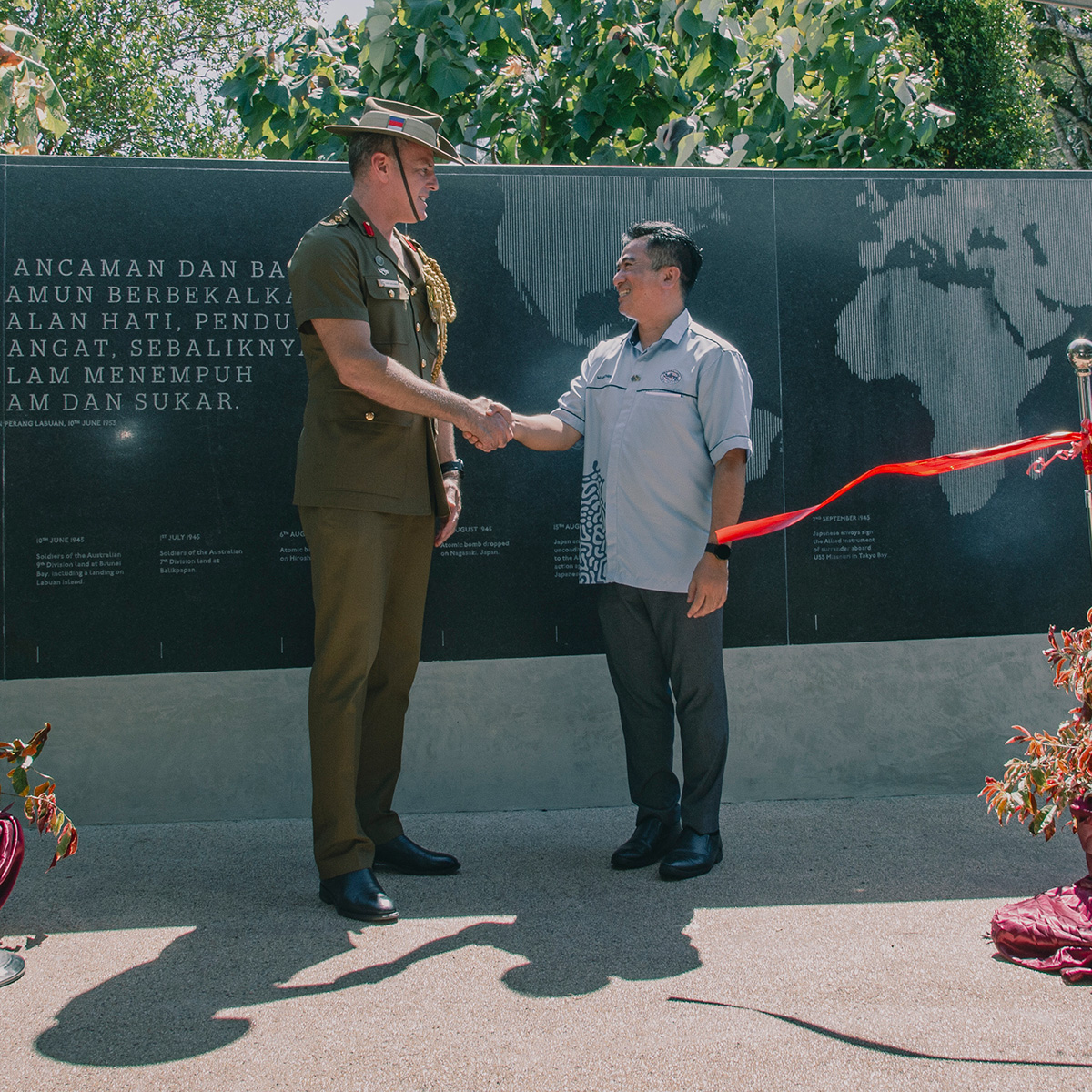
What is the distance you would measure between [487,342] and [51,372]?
154cm

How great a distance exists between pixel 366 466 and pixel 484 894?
1.24 meters

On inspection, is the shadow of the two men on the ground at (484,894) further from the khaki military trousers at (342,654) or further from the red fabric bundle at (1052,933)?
the red fabric bundle at (1052,933)

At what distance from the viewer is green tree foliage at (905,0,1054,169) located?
11.2m

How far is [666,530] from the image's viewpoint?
3.11 meters

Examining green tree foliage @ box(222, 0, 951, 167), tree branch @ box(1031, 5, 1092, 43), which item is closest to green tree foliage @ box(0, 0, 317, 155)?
green tree foliage @ box(222, 0, 951, 167)

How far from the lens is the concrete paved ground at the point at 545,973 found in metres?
1.87

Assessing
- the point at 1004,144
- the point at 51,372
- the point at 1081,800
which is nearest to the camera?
the point at 1081,800

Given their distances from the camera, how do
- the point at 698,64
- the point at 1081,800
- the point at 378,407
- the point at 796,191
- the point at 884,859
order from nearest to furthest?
the point at 1081,800, the point at 378,407, the point at 884,859, the point at 796,191, the point at 698,64

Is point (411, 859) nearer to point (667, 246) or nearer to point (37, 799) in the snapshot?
point (37, 799)

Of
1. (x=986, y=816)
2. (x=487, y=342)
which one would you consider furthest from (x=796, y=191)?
(x=986, y=816)

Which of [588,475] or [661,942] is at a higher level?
[588,475]

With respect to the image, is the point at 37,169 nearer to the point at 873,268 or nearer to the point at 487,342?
the point at 487,342

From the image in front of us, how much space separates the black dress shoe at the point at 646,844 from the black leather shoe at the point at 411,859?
50 centimetres

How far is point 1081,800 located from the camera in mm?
2430
